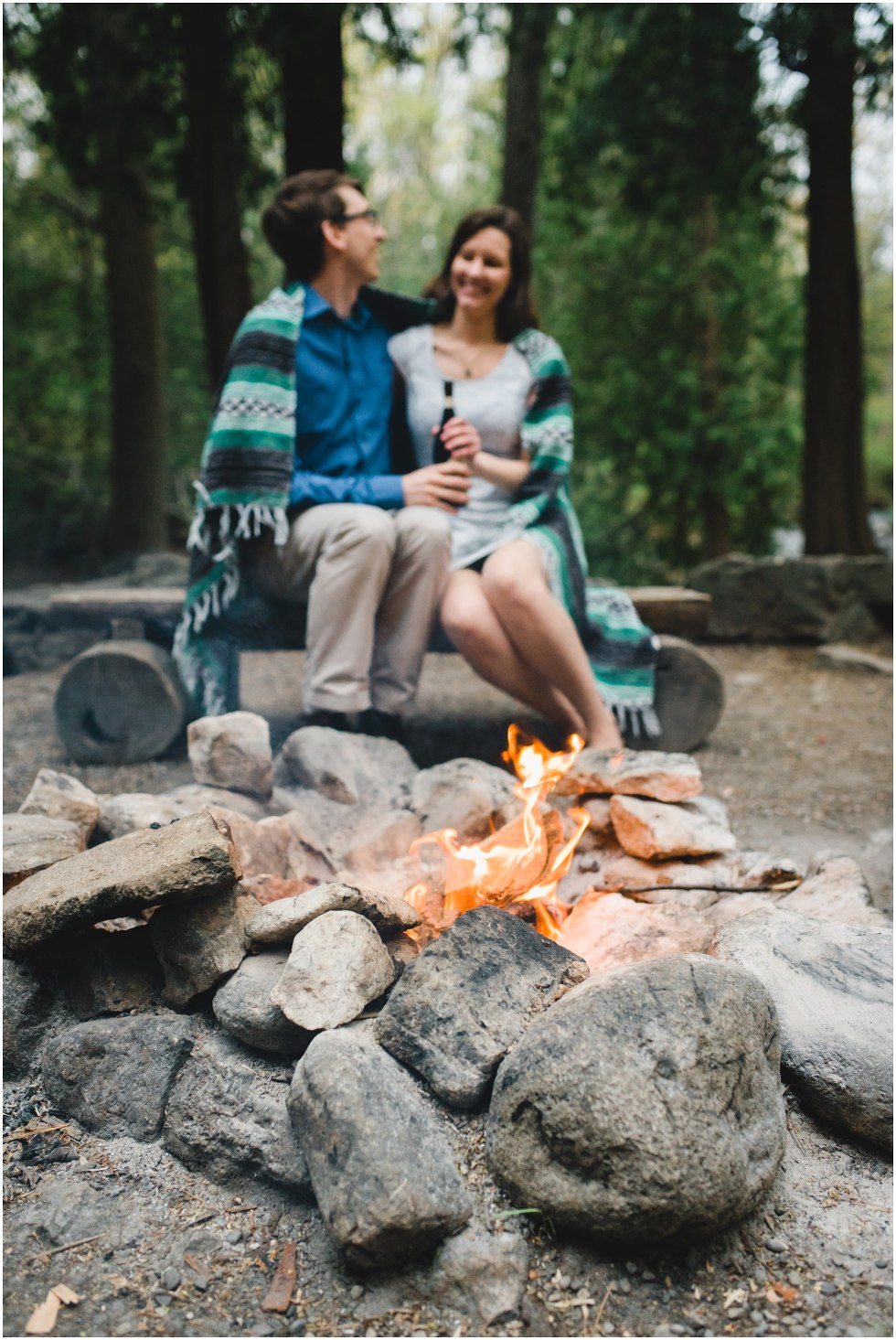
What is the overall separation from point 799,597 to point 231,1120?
5.36 metres

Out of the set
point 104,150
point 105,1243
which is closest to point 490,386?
point 105,1243

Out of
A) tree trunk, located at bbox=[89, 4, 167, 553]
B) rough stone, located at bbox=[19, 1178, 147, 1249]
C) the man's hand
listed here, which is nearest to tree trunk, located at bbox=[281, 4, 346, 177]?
the man's hand

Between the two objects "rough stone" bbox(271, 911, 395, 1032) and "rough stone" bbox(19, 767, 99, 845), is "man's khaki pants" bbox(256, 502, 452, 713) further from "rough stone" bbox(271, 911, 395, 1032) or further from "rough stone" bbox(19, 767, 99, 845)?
"rough stone" bbox(271, 911, 395, 1032)

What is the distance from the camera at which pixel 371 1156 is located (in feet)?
4.79

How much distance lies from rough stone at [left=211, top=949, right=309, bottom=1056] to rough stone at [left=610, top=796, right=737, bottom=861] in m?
1.05

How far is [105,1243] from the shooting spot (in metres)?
1.53

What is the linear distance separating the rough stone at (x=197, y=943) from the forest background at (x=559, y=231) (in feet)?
13.0

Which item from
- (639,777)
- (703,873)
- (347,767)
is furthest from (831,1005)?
(347,767)

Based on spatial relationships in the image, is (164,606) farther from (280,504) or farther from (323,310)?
(323,310)

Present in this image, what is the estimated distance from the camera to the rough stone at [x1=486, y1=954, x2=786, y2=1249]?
142 centimetres

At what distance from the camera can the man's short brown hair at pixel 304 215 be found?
3.32 metres

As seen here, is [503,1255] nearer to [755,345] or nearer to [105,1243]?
[105,1243]

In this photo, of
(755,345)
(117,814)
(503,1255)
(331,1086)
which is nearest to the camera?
(503,1255)

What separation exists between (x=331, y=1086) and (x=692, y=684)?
2.68 metres
